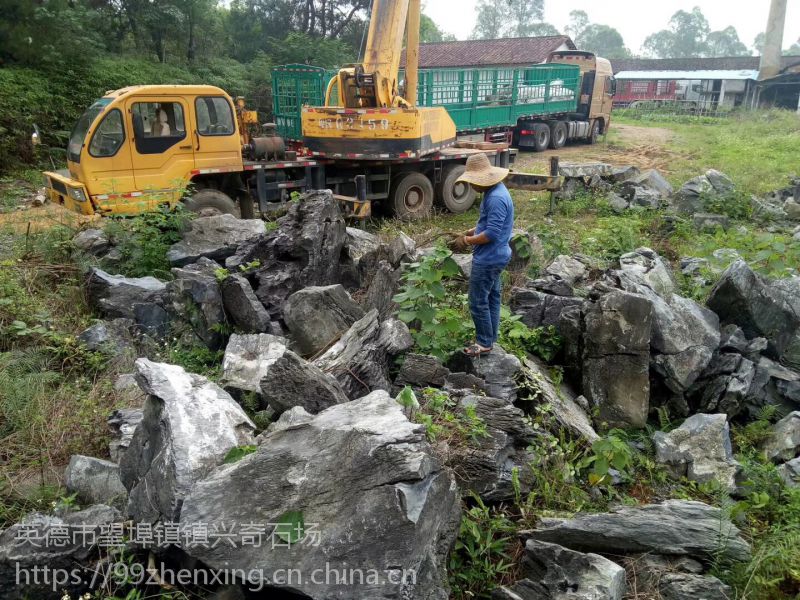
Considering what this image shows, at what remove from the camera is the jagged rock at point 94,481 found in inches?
138

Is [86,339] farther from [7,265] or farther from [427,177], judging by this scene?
[427,177]

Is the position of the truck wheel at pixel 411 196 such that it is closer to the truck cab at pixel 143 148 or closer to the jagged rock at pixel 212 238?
the truck cab at pixel 143 148

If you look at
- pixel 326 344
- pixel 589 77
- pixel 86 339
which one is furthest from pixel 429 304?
pixel 589 77

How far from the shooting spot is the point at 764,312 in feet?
17.3

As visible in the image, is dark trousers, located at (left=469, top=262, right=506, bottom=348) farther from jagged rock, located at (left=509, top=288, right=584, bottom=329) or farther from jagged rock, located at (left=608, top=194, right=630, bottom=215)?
jagged rock, located at (left=608, top=194, right=630, bottom=215)

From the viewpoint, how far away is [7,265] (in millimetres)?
6336

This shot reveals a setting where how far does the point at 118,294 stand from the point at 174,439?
11.2 ft

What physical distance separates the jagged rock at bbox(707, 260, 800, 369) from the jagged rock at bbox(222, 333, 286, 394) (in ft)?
12.7

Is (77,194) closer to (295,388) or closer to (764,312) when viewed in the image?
(295,388)

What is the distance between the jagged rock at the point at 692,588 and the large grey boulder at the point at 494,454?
0.85 m

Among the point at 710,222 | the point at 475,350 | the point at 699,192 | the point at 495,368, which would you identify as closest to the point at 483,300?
the point at 475,350

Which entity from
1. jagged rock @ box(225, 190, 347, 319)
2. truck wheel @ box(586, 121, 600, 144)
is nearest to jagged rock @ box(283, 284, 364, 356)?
jagged rock @ box(225, 190, 347, 319)

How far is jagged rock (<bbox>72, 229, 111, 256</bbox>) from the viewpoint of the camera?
6.88 metres

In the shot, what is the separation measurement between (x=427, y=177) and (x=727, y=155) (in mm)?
11746
